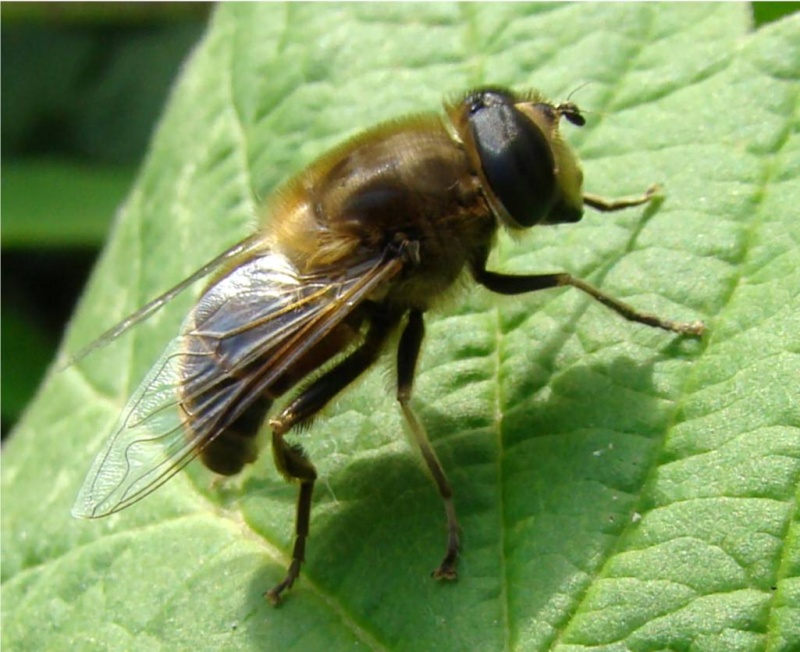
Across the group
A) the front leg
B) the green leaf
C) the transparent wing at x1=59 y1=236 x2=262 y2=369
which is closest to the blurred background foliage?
the green leaf

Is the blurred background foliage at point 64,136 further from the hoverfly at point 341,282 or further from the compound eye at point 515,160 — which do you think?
the compound eye at point 515,160

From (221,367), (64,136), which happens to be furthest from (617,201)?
(64,136)

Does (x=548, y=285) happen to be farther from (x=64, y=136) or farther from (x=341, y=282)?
(x=64, y=136)

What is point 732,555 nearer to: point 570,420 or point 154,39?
point 570,420

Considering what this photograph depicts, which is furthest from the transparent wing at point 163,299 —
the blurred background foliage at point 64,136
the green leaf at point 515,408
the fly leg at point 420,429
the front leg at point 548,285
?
the blurred background foliage at point 64,136

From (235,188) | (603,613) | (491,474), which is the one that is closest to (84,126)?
(235,188)
